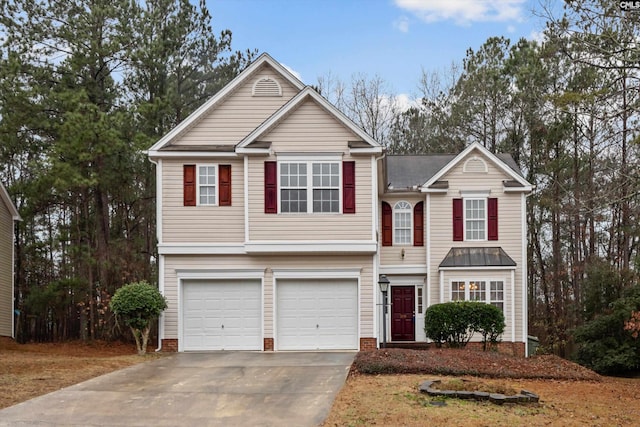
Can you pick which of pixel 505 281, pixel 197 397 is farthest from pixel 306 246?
pixel 197 397

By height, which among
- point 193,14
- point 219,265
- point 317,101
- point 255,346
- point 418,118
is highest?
point 193,14

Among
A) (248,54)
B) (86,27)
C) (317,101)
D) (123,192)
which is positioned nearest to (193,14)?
(248,54)

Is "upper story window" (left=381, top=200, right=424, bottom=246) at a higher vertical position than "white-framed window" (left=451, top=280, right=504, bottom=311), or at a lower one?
higher

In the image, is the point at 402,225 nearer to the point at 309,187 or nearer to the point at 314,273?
the point at 314,273

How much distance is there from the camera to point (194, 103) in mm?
28859

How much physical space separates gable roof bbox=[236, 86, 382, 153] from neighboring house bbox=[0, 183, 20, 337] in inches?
417

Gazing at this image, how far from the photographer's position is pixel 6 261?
26062 mm

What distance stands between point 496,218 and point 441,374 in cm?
1032

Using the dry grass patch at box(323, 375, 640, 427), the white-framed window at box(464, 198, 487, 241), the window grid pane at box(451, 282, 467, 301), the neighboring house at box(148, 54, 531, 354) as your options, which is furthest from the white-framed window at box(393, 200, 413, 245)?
the dry grass patch at box(323, 375, 640, 427)

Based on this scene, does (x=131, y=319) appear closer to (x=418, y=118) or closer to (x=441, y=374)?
(x=441, y=374)

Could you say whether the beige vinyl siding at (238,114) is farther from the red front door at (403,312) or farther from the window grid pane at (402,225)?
the red front door at (403,312)

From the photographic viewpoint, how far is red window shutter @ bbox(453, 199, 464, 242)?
24.0m

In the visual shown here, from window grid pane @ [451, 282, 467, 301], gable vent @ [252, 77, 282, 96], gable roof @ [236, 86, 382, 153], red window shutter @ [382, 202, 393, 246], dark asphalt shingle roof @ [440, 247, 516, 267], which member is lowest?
window grid pane @ [451, 282, 467, 301]

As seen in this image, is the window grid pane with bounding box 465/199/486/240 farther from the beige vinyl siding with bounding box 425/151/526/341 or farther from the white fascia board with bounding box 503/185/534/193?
the white fascia board with bounding box 503/185/534/193
